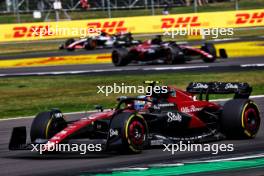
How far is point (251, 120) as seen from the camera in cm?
1261

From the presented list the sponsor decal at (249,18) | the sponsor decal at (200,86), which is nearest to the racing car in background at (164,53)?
the sponsor decal at (249,18)

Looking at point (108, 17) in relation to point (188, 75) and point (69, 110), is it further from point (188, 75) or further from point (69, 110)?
point (69, 110)

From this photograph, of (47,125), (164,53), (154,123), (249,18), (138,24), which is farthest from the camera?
(138,24)

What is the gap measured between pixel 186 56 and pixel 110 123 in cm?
1950

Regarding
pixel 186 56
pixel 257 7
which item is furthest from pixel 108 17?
pixel 186 56

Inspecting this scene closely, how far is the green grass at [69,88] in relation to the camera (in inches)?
779

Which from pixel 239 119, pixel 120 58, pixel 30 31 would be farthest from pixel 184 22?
pixel 239 119

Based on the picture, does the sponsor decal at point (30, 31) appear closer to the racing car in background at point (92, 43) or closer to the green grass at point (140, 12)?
the racing car in background at point (92, 43)

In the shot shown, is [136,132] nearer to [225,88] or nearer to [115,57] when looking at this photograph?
[225,88]

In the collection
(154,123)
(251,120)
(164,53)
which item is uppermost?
(154,123)

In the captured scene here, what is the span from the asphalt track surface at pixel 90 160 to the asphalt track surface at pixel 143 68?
627 inches

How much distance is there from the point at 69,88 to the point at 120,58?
7.40 meters

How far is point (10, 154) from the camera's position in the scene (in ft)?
39.3

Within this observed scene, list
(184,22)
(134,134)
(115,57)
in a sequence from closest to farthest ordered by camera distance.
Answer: (134,134) < (115,57) < (184,22)
